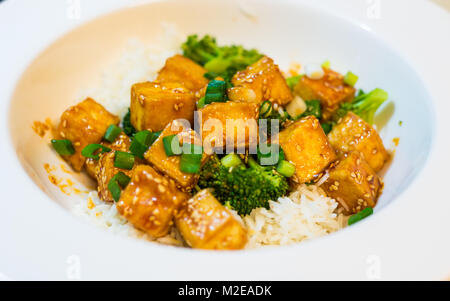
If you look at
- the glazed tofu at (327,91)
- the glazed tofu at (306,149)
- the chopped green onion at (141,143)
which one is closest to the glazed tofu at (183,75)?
the chopped green onion at (141,143)

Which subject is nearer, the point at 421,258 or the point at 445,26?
the point at 421,258

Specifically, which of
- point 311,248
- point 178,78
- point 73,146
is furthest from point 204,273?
Answer: point 178,78

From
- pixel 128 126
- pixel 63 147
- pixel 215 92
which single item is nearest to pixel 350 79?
pixel 215 92

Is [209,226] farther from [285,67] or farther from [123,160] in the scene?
[285,67]

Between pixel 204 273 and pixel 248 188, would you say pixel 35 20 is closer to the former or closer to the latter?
pixel 248 188

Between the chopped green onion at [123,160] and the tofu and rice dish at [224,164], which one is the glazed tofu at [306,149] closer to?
the tofu and rice dish at [224,164]

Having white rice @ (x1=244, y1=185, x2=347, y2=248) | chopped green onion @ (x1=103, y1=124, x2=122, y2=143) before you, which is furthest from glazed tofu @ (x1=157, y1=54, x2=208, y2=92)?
white rice @ (x1=244, y1=185, x2=347, y2=248)

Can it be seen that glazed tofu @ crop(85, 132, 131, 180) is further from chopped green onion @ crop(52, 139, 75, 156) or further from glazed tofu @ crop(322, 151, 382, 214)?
glazed tofu @ crop(322, 151, 382, 214)
